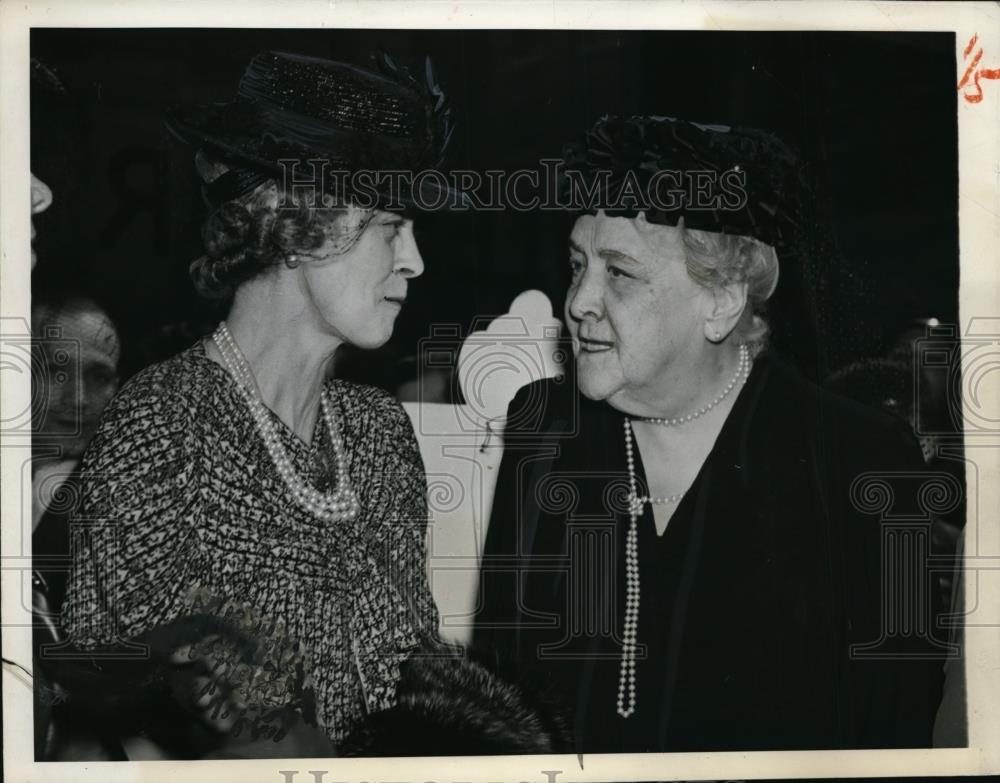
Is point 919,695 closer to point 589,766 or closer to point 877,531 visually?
point 877,531

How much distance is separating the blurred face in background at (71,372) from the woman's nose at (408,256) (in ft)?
1.72

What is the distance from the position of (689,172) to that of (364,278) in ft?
2.02

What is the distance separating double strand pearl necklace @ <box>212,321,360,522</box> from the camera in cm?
181

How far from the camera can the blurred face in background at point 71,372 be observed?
72.2 inches

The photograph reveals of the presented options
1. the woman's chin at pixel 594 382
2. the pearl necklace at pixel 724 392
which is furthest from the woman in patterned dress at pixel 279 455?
the pearl necklace at pixel 724 392

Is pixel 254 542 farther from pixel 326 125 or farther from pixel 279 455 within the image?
pixel 326 125

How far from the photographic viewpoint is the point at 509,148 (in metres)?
1.85

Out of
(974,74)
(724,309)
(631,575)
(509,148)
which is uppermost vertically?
(974,74)

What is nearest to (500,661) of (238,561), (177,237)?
(238,561)

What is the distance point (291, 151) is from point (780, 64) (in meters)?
0.90

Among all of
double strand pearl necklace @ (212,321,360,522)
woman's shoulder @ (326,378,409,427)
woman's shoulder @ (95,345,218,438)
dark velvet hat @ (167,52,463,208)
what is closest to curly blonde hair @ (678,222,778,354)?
dark velvet hat @ (167,52,463,208)

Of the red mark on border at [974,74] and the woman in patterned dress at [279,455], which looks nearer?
the woman in patterned dress at [279,455]

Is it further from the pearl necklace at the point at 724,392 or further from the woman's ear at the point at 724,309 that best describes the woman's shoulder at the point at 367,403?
the woman's ear at the point at 724,309

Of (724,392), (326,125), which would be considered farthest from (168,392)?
(724,392)
